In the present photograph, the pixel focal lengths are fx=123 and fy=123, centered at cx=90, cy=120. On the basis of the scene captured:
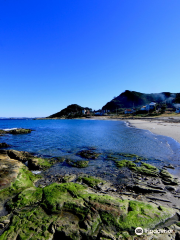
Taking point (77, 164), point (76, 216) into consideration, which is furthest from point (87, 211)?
point (77, 164)

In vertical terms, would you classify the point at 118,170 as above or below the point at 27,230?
below

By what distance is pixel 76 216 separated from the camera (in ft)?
16.7

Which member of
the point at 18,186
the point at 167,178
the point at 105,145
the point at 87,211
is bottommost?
the point at 105,145

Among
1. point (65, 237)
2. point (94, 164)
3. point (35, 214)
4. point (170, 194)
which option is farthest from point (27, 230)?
point (94, 164)

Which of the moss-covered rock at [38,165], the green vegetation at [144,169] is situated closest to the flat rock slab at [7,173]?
the moss-covered rock at [38,165]

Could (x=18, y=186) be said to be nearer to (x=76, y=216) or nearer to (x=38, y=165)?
(x=38, y=165)

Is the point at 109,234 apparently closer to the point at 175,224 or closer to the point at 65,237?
the point at 65,237

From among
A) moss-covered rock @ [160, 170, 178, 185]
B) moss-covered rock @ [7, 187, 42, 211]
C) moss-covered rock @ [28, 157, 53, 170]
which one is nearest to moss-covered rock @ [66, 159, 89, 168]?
moss-covered rock @ [28, 157, 53, 170]

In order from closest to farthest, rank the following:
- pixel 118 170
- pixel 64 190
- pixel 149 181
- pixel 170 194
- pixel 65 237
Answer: pixel 65 237 < pixel 64 190 < pixel 170 194 < pixel 149 181 < pixel 118 170

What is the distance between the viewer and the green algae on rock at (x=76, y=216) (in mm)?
4438

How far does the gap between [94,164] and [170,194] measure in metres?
7.15

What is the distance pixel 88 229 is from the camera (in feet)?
14.9

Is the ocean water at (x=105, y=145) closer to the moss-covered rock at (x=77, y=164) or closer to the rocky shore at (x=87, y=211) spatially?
the moss-covered rock at (x=77, y=164)

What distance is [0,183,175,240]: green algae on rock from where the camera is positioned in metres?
4.44
